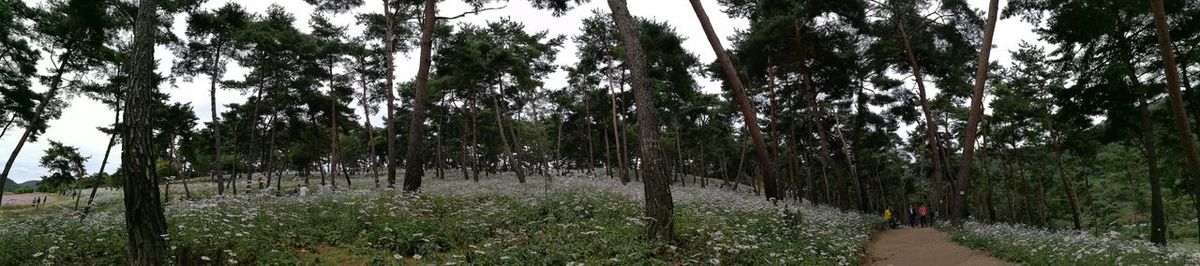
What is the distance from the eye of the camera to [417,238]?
7711 mm

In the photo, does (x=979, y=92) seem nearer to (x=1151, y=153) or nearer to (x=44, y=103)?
(x=1151, y=153)

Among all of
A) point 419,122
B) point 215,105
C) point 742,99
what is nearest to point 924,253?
point 742,99

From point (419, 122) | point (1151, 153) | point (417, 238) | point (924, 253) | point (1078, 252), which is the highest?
point (419, 122)

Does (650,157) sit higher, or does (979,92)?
(979,92)

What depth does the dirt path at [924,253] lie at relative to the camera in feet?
37.0

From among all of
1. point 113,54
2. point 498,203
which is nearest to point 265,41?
point 113,54

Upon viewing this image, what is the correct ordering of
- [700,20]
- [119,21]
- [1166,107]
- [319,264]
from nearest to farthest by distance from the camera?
[319,264]
[700,20]
[119,21]
[1166,107]

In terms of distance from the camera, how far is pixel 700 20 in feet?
46.5

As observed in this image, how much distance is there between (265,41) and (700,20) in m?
18.2

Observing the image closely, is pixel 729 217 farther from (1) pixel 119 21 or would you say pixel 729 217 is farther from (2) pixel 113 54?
(2) pixel 113 54

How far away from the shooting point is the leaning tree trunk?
5801mm

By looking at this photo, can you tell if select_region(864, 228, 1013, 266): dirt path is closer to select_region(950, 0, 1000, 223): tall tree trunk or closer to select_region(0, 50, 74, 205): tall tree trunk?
select_region(950, 0, 1000, 223): tall tree trunk

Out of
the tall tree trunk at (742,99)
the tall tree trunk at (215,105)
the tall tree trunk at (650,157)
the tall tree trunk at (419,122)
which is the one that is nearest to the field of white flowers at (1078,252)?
the tall tree trunk at (742,99)

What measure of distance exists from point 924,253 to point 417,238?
11591mm
